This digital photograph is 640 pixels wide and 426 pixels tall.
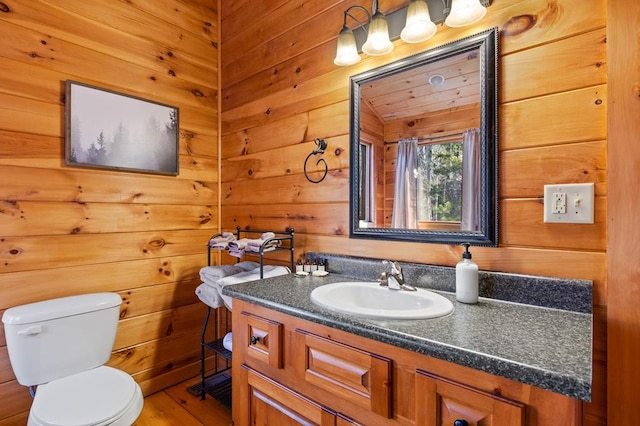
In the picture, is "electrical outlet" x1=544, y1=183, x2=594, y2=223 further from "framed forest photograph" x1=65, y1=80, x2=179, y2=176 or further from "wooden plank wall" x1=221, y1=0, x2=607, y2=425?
"framed forest photograph" x1=65, y1=80, x2=179, y2=176

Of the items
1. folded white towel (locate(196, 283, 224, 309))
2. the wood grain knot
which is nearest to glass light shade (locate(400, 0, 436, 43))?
the wood grain knot

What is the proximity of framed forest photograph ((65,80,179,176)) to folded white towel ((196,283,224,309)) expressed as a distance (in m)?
0.78

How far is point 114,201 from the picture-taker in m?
1.84

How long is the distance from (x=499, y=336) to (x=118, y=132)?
6.73 feet

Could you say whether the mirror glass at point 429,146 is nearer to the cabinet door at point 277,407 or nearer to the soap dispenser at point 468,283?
the soap dispenser at point 468,283

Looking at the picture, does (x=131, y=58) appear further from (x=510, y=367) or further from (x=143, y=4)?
(x=510, y=367)

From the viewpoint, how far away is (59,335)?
144cm

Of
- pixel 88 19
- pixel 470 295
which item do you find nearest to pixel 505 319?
pixel 470 295

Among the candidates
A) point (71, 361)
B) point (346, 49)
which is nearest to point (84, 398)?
point (71, 361)

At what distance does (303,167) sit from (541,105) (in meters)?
1.10

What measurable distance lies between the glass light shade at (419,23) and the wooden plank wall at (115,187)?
1.54 m

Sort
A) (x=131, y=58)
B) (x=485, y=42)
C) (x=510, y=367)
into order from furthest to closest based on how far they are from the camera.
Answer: (x=131, y=58)
(x=485, y=42)
(x=510, y=367)

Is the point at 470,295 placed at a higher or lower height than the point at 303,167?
lower

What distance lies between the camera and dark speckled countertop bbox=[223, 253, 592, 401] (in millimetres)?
639
